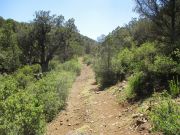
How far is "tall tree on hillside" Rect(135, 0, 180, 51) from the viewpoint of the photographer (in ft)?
65.0

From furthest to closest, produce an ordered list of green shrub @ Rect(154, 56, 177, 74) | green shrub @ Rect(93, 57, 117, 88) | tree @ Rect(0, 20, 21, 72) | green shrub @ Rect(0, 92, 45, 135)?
tree @ Rect(0, 20, 21, 72), green shrub @ Rect(93, 57, 117, 88), green shrub @ Rect(154, 56, 177, 74), green shrub @ Rect(0, 92, 45, 135)

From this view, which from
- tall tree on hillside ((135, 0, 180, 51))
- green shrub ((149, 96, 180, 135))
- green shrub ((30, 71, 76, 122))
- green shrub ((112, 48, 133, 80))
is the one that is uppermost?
tall tree on hillside ((135, 0, 180, 51))

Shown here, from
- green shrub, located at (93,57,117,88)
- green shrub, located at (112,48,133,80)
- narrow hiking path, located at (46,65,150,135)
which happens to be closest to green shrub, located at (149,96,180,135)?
narrow hiking path, located at (46,65,150,135)

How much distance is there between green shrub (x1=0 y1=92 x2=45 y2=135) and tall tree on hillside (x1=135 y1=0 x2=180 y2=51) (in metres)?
11.3

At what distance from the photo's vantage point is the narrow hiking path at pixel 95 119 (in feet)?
38.0

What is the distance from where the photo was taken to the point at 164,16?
2059 cm

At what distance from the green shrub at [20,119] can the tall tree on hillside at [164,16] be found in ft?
36.9

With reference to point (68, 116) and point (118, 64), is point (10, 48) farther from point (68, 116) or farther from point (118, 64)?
point (68, 116)

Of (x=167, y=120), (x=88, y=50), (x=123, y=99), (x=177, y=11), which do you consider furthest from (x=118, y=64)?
(x=88, y=50)

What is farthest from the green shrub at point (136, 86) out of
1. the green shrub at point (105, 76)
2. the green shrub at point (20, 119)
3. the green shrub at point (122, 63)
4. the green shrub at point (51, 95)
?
the green shrub at point (105, 76)

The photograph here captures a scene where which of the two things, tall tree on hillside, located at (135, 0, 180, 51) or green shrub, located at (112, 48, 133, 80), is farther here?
green shrub, located at (112, 48, 133, 80)

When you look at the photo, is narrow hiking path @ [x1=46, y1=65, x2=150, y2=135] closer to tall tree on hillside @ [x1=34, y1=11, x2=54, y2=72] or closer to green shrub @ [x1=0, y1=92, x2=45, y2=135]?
green shrub @ [x1=0, y1=92, x2=45, y2=135]

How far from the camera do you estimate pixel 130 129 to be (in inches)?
428

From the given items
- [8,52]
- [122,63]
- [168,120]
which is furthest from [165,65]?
[8,52]
